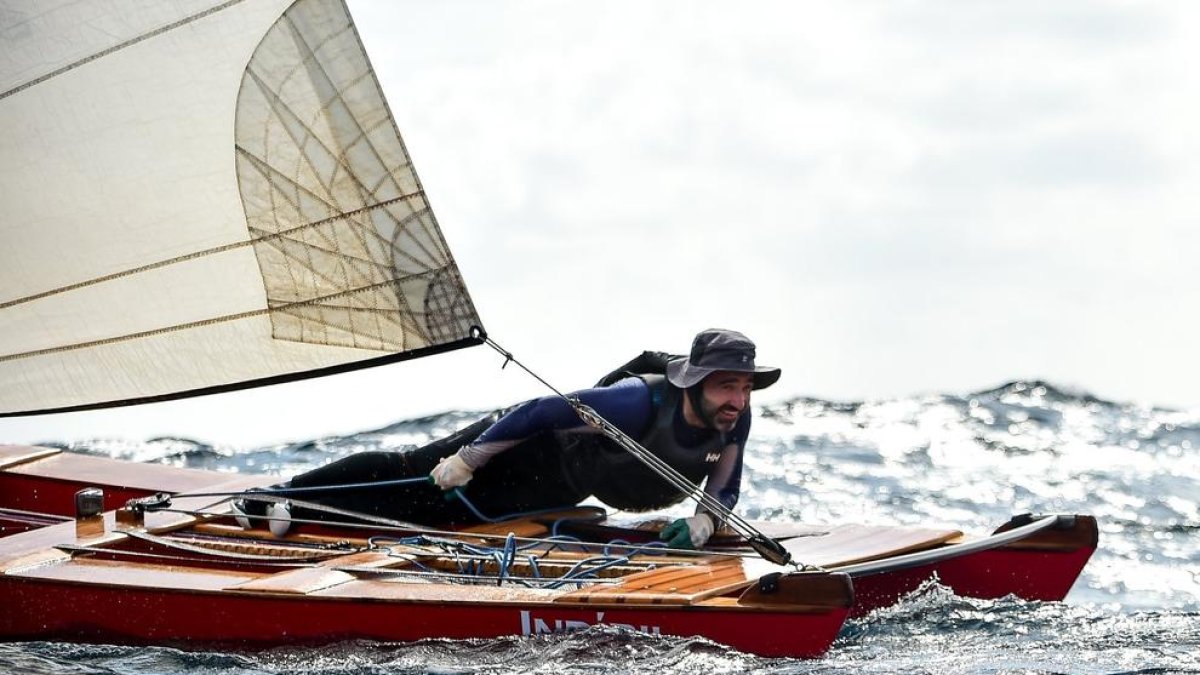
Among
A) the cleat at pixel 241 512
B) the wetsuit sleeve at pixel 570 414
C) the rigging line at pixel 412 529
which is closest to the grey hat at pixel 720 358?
the wetsuit sleeve at pixel 570 414

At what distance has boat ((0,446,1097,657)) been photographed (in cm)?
555

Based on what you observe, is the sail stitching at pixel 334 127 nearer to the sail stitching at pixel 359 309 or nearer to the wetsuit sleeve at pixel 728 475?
the sail stitching at pixel 359 309

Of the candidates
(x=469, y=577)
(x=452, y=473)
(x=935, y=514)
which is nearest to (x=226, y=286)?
(x=452, y=473)

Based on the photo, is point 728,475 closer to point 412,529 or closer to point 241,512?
point 412,529

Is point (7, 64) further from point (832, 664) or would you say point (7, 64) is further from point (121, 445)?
point (121, 445)

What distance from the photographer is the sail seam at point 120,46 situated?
6.38 m

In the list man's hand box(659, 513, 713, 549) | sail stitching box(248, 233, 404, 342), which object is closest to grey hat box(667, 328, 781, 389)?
man's hand box(659, 513, 713, 549)

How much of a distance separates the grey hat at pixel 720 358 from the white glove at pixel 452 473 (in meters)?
0.88

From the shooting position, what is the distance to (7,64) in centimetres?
641

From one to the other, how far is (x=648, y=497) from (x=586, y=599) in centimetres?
123

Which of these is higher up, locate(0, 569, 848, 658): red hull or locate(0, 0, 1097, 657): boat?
locate(0, 0, 1097, 657): boat

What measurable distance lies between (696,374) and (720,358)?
4.6 inches

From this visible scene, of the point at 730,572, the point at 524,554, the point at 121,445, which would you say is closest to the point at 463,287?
the point at 524,554

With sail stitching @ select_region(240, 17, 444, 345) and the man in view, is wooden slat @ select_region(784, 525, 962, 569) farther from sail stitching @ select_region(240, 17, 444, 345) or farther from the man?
sail stitching @ select_region(240, 17, 444, 345)
